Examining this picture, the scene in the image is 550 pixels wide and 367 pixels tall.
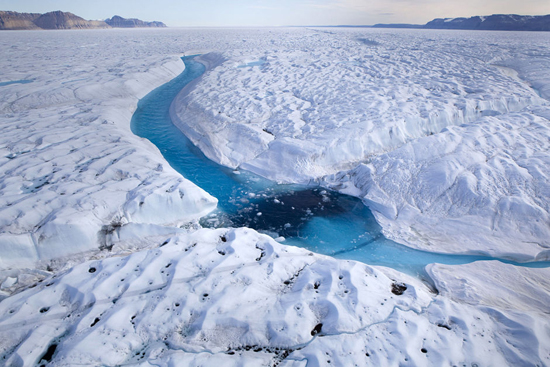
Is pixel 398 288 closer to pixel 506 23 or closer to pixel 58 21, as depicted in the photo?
pixel 506 23

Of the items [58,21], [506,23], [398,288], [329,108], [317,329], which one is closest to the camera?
[317,329]

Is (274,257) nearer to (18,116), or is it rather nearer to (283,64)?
(18,116)

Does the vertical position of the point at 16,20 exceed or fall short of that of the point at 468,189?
it exceeds it

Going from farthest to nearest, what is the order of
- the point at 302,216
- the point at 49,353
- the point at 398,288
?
1. the point at 302,216
2. the point at 398,288
3. the point at 49,353

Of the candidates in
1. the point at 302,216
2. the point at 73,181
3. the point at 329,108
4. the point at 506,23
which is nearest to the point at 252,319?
the point at 302,216

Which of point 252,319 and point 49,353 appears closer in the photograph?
point 49,353

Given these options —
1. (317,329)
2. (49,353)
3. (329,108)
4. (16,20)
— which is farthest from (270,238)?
(16,20)

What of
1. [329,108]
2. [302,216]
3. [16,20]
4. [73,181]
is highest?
[16,20]
